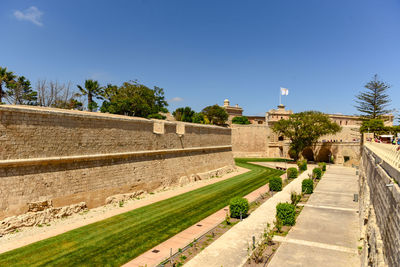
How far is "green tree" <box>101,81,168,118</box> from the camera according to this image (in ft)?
105

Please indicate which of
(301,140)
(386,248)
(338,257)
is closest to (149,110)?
(301,140)

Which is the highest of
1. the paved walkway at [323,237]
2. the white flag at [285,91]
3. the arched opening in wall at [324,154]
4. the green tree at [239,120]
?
the white flag at [285,91]

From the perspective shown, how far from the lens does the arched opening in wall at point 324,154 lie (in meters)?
36.8

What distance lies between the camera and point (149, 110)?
112 ft

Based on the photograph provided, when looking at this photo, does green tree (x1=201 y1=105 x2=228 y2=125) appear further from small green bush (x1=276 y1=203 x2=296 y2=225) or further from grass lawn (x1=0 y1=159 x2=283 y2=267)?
small green bush (x1=276 y1=203 x2=296 y2=225)

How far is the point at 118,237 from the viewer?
31.6 feet

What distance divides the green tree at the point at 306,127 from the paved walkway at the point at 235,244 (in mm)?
23567

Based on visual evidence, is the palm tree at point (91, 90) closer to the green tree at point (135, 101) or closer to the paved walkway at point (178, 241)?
the green tree at point (135, 101)

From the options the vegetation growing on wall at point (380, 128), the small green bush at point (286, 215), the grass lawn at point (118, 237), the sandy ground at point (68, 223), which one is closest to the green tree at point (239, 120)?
the vegetation growing on wall at point (380, 128)

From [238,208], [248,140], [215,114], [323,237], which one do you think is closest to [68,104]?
[215,114]

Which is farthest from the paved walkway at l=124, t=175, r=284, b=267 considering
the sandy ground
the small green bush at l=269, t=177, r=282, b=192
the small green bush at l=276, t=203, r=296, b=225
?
the small green bush at l=269, t=177, r=282, b=192

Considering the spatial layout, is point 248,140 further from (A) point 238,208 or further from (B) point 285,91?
(A) point 238,208

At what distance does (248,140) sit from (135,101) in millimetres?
20637

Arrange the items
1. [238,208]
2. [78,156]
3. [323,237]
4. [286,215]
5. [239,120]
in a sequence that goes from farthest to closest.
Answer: [239,120]
[78,156]
[238,208]
[286,215]
[323,237]
